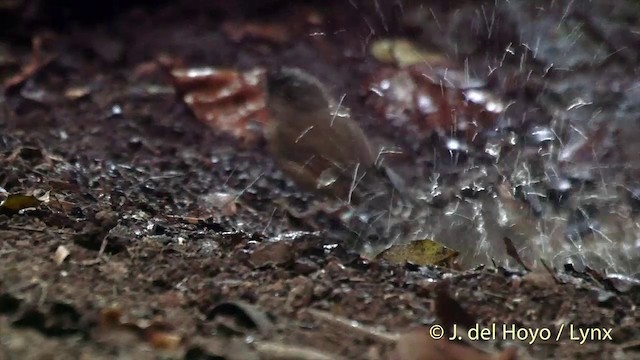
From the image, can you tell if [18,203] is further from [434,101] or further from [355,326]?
[434,101]

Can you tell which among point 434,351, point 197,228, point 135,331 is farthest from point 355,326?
point 197,228

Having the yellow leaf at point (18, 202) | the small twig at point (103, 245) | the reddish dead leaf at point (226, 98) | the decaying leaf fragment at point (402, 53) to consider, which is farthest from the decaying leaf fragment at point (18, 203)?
the decaying leaf fragment at point (402, 53)

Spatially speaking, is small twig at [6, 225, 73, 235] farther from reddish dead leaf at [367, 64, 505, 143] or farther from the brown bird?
reddish dead leaf at [367, 64, 505, 143]

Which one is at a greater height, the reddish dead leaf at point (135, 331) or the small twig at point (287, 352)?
the small twig at point (287, 352)

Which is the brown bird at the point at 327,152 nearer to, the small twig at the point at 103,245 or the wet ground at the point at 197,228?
the wet ground at the point at 197,228

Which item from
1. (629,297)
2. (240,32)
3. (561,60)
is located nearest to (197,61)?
(240,32)

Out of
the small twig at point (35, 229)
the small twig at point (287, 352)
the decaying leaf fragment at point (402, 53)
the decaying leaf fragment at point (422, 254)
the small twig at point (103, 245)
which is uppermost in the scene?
the decaying leaf fragment at point (402, 53)

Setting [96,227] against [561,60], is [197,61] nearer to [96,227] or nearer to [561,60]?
[96,227]

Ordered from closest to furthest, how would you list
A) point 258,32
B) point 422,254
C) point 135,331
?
point 135,331, point 422,254, point 258,32
